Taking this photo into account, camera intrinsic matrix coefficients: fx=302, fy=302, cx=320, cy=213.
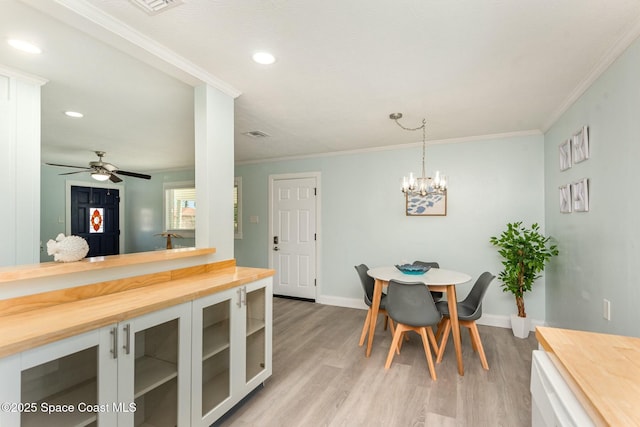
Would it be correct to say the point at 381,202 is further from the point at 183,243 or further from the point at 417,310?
the point at 183,243

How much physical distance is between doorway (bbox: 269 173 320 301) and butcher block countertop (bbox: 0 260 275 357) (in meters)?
2.77

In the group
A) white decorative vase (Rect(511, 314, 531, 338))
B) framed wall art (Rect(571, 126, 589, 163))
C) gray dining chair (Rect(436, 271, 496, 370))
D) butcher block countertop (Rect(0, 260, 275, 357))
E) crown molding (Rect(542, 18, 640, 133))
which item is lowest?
white decorative vase (Rect(511, 314, 531, 338))

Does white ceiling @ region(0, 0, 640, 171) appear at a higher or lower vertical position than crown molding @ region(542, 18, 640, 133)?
higher

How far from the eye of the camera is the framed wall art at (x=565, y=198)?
9.08 feet

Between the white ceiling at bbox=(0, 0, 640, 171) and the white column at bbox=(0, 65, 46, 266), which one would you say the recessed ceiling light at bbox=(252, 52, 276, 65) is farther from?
the white column at bbox=(0, 65, 46, 266)

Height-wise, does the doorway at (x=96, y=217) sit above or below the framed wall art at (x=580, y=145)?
below

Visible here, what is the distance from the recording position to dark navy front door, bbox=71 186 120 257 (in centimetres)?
631

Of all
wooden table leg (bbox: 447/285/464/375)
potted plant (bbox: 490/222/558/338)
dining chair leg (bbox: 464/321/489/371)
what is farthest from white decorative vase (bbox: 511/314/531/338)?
wooden table leg (bbox: 447/285/464/375)

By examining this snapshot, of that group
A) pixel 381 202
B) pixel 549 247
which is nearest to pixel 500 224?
pixel 549 247

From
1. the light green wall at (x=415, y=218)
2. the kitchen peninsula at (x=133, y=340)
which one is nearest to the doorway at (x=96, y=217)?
→ the light green wall at (x=415, y=218)

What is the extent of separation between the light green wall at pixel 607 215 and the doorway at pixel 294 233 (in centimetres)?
316

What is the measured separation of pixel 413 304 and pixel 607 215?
148 cm

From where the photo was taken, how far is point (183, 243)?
21.4 feet

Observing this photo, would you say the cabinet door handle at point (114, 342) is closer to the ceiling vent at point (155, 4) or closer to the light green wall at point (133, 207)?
the ceiling vent at point (155, 4)
